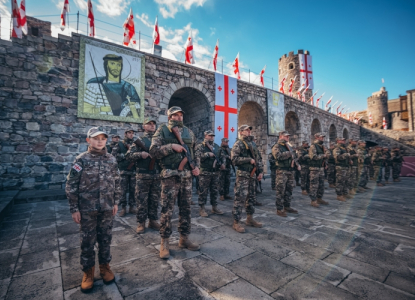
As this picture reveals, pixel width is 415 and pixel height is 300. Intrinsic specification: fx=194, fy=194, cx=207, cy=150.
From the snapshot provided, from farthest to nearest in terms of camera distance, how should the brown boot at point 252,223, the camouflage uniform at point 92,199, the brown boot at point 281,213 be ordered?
1. the brown boot at point 281,213
2. the brown boot at point 252,223
3. the camouflage uniform at point 92,199

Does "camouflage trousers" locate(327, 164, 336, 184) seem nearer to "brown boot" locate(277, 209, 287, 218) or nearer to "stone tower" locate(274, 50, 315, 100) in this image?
"brown boot" locate(277, 209, 287, 218)

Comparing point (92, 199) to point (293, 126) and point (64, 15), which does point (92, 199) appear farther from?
point (293, 126)

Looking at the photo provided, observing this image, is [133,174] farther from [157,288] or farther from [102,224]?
[157,288]

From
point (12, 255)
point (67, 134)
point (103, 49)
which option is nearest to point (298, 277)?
point (12, 255)

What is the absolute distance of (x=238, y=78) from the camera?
450 inches

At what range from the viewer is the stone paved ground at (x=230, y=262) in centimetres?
190

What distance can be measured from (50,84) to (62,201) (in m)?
3.90

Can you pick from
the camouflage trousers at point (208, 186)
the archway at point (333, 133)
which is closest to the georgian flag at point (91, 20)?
the camouflage trousers at point (208, 186)

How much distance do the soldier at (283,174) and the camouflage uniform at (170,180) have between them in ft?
8.45

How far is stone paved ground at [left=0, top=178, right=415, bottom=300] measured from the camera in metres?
1.90

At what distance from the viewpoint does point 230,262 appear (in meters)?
2.41

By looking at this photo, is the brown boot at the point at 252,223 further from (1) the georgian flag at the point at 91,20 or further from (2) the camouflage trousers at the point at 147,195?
(1) the georgian flag at the point at 91,20

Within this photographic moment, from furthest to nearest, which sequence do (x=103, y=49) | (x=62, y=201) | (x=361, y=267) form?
(x=103, y=49), (x=62, y=201), (x=361, y=267)

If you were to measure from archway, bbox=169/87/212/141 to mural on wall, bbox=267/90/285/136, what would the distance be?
15.4 ft
